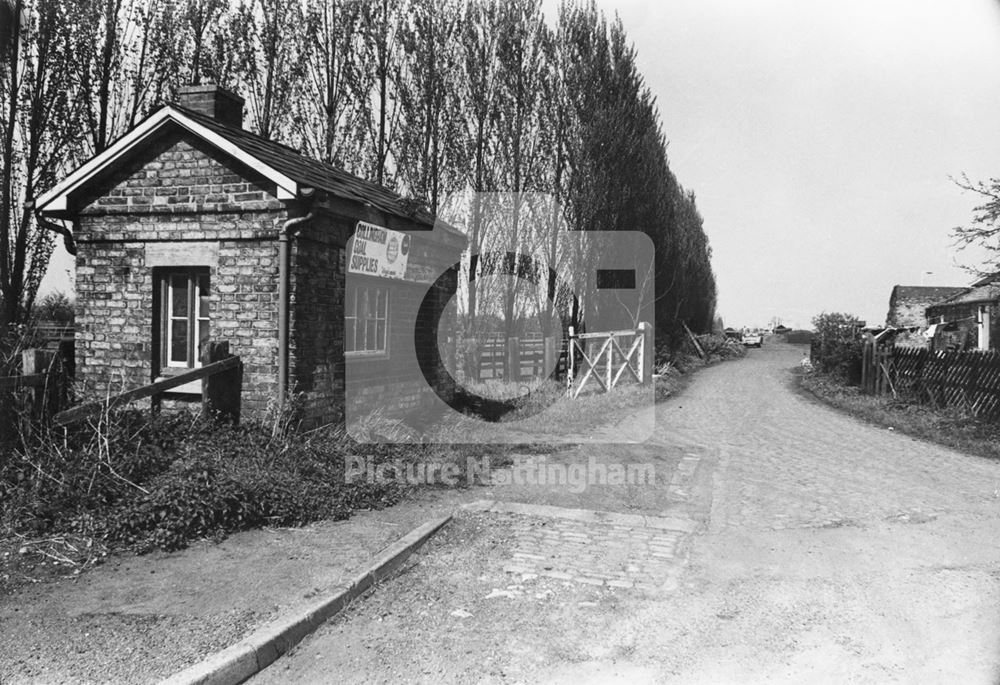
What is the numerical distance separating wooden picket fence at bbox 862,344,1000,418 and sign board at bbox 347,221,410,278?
33.5 ft

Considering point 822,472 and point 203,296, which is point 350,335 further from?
point 822,472

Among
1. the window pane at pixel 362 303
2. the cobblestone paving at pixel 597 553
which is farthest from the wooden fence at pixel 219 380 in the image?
the cobblestone paving at pixel 597 553

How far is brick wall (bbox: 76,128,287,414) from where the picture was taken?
835cm

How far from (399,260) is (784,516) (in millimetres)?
6391

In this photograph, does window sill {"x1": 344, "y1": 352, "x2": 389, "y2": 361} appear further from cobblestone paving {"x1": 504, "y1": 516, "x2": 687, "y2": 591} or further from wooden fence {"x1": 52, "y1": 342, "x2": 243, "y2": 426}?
cobblestone paving {"x1": 504, "y1": 516, "x2": 687, "y2": 591}

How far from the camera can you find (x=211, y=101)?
1021 centimetres

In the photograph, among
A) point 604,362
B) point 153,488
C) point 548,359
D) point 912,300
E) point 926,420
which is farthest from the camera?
point 912,300

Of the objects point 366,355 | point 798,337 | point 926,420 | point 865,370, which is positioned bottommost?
point 926,420

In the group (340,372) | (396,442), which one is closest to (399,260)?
(340,372)

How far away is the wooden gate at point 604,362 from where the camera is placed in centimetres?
1596

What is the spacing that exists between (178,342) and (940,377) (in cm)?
1373

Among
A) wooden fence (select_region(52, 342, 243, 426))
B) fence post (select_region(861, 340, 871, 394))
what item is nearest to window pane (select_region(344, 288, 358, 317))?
wooden fence (select_region(52, 342, 243, 426))

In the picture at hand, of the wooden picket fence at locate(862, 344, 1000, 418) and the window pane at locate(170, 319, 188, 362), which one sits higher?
the window pane at locate(170, 319, 188, 362)

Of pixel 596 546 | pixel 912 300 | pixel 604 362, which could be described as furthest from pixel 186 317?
pixel 912 300
